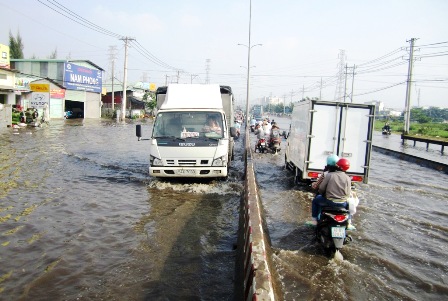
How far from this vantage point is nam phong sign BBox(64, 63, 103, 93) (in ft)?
139

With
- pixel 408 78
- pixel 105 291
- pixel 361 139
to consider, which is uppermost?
pixel 408 78

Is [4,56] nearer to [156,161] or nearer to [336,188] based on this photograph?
[156,161]

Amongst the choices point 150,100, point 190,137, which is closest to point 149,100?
point 150,100

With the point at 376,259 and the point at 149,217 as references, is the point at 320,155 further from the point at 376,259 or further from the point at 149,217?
the point at 149,217

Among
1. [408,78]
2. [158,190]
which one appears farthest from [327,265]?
[408,78]

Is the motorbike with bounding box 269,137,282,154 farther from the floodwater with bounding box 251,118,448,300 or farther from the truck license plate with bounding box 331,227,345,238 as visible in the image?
the truck license plate with bounding box 331,227,345,238

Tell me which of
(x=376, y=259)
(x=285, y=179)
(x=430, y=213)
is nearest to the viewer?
(x=376, y=259)

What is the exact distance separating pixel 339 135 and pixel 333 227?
443 cm

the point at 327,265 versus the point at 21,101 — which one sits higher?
the point at 21,101

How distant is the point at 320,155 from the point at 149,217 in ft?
15.6

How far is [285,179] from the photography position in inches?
476

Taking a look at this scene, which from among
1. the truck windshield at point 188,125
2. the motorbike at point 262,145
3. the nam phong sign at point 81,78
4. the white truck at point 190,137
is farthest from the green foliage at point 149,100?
the truck windshield at point 188,125

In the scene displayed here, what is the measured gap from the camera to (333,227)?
534 cm

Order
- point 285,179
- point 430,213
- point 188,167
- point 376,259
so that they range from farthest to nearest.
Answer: point 285,179 → point 188,167 → point 430,213 → point 376,259
